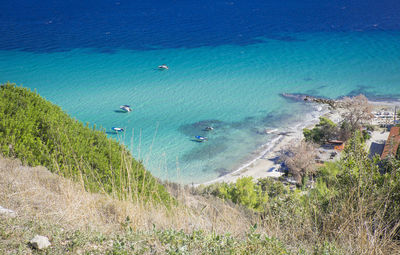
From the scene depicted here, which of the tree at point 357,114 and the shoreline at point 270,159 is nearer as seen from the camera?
the shoreline at point 270,159

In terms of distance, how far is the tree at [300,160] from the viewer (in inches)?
771

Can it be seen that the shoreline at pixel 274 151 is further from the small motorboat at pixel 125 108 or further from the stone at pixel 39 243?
the stone at pixel 39 243

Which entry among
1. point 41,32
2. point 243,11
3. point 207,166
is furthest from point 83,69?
point 243,11

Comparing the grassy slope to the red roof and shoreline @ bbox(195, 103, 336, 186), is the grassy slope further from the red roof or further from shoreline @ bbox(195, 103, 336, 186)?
shoreline @ bbox(195, 103, 336, 186)

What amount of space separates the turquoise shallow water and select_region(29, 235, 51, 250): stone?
16431 mm

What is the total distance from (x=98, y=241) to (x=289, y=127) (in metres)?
25.9

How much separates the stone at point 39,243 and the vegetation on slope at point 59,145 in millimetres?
2613

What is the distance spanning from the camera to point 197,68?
1645 inches

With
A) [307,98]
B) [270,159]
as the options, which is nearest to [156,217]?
[270,159]

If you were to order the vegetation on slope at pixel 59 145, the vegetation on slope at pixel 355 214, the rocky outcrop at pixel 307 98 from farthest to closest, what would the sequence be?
the rocky outcrop at pixel 307 98 < the vegetation on slope at pixel 59 145 < the vegetation on slope at pixel 355 214

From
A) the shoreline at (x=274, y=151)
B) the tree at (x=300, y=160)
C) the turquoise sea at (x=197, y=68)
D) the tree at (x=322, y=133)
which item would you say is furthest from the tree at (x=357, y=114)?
the tree at (x=300, y=160)

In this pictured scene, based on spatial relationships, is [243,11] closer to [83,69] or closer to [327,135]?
[83,69]

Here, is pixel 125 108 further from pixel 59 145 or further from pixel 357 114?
pixel 59 145

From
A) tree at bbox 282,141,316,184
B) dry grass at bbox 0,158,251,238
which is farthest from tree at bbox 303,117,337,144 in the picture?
dry grass at bbox 0,158,251,238
